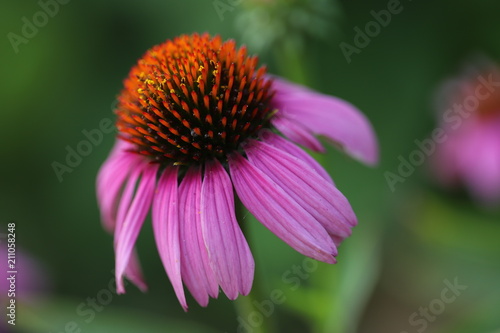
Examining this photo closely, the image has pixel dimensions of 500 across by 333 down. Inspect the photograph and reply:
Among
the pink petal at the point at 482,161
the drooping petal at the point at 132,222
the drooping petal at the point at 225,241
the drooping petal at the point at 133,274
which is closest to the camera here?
the drooping petal at the point at 225,241

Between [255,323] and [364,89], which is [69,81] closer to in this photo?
[364,89]

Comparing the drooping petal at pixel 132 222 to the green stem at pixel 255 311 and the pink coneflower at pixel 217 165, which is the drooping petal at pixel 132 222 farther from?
the green stem at pixel 255 311

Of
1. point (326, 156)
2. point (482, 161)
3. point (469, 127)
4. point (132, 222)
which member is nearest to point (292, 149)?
point (132, 222)

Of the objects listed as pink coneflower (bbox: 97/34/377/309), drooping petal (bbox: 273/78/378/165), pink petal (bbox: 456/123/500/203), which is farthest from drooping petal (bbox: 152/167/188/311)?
pink petal (bbox: 456/123/500/203)

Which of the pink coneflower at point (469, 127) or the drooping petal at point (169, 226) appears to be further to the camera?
the pink coneflower at point (469, 127)

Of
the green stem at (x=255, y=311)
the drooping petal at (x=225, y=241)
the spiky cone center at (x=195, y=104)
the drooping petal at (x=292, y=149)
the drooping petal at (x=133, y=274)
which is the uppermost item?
the spiky cone center at (x=195, y=104)

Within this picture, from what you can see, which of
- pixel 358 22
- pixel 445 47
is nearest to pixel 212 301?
pixel 358 22

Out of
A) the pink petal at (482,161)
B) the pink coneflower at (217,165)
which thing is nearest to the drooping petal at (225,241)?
the pink coneflower at (217,165)
